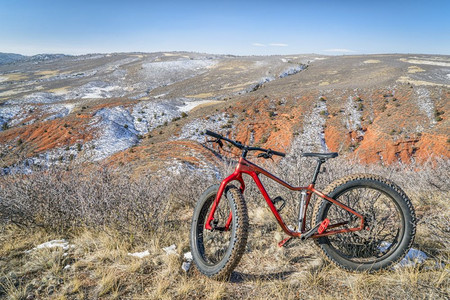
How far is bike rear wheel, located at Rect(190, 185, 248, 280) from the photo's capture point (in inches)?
96.0

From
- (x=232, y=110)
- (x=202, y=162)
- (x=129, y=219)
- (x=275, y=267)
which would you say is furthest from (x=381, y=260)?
(x=232, y=110)

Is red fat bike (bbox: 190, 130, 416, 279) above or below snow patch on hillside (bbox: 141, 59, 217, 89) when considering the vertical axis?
below

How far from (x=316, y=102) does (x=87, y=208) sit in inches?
1185

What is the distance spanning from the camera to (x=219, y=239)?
10.9ft

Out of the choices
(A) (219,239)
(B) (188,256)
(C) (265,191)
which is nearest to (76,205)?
(B) (188,256)

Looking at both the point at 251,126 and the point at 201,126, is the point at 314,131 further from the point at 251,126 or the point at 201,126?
the point at 201,126

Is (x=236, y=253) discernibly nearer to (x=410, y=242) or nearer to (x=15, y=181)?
(x=410, y=242)

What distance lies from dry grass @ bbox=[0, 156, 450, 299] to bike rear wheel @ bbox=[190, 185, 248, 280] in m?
0.15

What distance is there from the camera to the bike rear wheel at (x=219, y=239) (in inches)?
96.0

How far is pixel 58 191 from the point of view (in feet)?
13.9

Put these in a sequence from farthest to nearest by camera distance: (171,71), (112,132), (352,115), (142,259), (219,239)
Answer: (171,71)
(352,115)
(112,132)
(219,239)
(142,259)

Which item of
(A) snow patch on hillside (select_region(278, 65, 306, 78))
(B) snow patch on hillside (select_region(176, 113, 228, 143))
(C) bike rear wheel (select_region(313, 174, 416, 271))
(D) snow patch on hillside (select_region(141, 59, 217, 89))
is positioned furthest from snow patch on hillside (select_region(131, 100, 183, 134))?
(A) snow patch on hillside (select_region(278, 65, 306, 78))

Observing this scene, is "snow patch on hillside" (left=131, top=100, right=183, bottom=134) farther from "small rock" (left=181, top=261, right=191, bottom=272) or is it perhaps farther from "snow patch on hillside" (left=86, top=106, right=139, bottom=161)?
"small rock" (left=181, top=261, right=191, bottom=272)

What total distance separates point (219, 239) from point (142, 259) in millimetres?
1014
